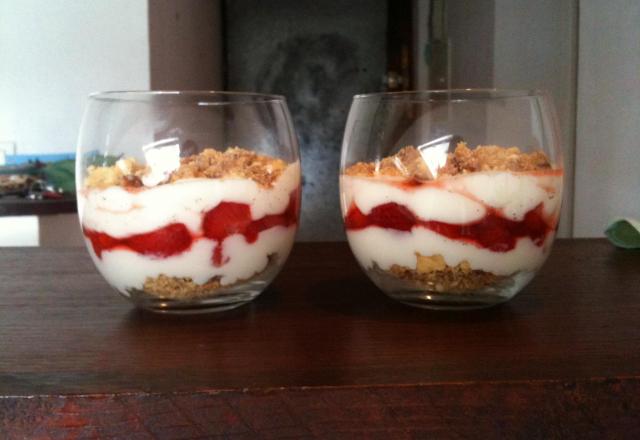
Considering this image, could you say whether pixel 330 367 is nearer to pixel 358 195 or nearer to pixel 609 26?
pixel 358 195

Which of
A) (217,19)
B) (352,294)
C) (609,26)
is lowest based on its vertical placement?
(352,294)

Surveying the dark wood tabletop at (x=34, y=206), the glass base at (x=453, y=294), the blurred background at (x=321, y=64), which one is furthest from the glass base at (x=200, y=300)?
the dark wood tabletop at (x=34, y=206)

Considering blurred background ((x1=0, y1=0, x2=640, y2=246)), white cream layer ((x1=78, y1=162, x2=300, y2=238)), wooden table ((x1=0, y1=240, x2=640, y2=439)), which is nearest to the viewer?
wooden table ((x1=0, y1=240, x2=640, y2=439))

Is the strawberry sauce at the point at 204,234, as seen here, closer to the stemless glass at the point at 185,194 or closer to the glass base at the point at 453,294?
the stemless glass at the point at 185,194

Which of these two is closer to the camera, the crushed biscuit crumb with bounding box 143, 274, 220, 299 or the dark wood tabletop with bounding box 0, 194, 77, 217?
the crushed biscuit crumb with bounding box 143, 274, 220, 299

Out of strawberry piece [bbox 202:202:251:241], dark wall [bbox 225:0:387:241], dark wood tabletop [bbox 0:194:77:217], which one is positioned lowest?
dark wood tabletop [bbox 0:194:77:217]

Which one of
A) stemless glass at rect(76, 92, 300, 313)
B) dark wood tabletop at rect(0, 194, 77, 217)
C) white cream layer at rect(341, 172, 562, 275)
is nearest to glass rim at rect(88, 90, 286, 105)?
stemless glass at rect(76, 92, 300, 313)

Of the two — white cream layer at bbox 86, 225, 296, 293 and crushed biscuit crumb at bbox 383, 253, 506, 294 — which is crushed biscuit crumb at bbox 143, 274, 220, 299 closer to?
white cream layer at bbox 86, 225, 296, 293

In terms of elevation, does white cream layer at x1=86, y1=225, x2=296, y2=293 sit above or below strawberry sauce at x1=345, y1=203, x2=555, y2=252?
below

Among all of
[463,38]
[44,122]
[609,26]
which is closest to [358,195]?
[609,26]
